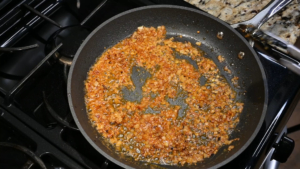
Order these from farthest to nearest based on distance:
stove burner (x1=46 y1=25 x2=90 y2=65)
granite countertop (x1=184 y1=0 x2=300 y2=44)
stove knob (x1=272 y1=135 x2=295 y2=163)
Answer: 1. granite countertop (x1=184 y1=0 x2=300 y2=44)
2. stove burner (x1=46 y1=25 x2=90 y2=65)
3. stove knob (x1=272 y1=135 x2=295 y2=163)

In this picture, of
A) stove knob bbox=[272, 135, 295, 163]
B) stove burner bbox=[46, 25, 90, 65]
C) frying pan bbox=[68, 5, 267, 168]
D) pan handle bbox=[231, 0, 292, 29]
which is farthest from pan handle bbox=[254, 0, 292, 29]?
stove burner bbox=[46, 25, 90, 65]

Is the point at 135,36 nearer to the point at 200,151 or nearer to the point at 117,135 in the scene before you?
the point at 117,135

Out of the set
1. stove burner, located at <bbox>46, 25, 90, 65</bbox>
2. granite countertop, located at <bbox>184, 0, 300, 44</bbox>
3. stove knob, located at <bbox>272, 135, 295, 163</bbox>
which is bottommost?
stove knob, located at <bbox>272, 135, 295, 163</bbox>

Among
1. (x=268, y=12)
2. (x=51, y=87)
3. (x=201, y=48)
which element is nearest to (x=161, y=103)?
(x=201, y=48)

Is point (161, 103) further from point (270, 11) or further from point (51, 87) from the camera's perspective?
point (270, 11)

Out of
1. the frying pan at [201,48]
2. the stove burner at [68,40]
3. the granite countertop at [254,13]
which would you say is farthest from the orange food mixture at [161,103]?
the granite countertop at [254,13]

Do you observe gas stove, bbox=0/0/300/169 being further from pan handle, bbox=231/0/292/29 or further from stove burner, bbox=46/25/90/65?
pan handle, bbox=231/0/292/29

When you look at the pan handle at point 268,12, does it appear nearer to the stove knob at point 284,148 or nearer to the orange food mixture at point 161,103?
the orange food mixture at point 161,103
